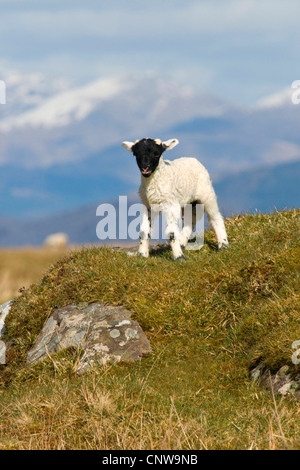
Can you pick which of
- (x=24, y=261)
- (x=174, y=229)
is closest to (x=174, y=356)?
(x=174, y=229)

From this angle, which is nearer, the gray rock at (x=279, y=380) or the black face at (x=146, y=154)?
the gray rock at (x=279, y=380)

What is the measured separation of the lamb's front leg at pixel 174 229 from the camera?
44.2 ft

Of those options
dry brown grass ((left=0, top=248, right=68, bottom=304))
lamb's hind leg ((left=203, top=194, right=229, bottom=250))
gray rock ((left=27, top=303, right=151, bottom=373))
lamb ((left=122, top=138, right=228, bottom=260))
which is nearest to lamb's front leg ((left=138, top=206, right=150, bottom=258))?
lamb ((left=122, top=138, right=228, bottom=260))

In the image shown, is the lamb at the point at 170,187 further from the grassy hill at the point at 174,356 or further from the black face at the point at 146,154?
the grassy hill at the point at 174,356

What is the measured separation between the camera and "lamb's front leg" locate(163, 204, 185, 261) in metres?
13.5

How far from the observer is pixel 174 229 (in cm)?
1352

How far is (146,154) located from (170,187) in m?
1.00

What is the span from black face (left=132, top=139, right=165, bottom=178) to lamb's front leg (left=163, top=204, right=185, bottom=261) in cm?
100

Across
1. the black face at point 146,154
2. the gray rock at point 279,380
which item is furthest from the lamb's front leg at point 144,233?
the gray rock at point 279,380

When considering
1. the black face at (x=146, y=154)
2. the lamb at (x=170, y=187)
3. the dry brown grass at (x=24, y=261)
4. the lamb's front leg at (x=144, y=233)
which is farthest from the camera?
the dry brown grass at (x=24, y=261)

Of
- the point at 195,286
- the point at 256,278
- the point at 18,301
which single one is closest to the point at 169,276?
the point at 195,286

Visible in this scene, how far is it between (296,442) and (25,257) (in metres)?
38.6
